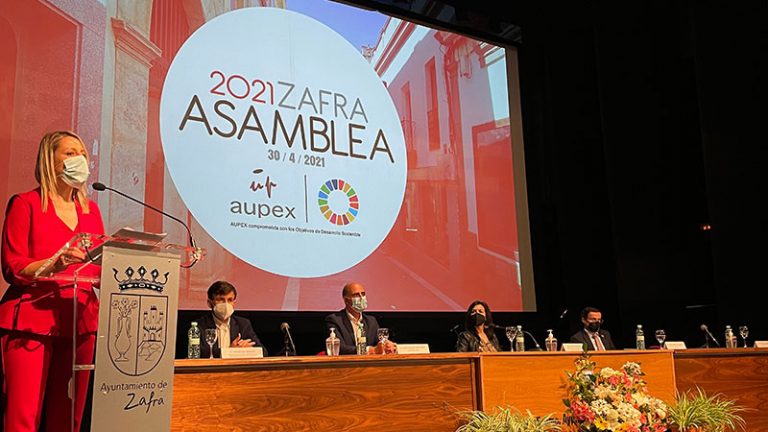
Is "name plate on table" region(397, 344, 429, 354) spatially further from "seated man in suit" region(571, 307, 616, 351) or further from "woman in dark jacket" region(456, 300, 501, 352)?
"seated man in suit" region(571, 307, 616, 351)

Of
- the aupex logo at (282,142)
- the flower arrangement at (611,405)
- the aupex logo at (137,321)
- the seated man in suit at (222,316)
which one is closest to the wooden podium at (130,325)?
the aupex logo at (137,321)

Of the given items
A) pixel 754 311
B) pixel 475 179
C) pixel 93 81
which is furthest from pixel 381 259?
pixel 754 311

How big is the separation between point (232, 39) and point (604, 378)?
332 centimetres

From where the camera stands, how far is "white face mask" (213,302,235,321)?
3.98 m

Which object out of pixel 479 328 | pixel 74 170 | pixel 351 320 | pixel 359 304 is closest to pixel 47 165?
pixel 74 170

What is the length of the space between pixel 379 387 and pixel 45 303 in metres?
1.36

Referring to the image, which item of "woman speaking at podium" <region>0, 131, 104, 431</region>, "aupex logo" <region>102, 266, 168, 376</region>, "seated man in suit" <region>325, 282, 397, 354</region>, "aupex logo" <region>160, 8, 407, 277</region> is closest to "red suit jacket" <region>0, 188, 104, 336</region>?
"woman speaking at podium" <region>0, 131, 104, 431</region>

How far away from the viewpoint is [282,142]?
4793 mm

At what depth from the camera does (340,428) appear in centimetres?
287

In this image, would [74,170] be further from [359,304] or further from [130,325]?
[359,304]

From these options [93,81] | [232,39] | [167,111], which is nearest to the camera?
[93,81]

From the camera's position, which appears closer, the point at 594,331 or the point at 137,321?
the point at 137,321

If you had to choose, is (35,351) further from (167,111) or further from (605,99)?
(605,99)

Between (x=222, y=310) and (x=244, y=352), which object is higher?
(x=222, y=310)
